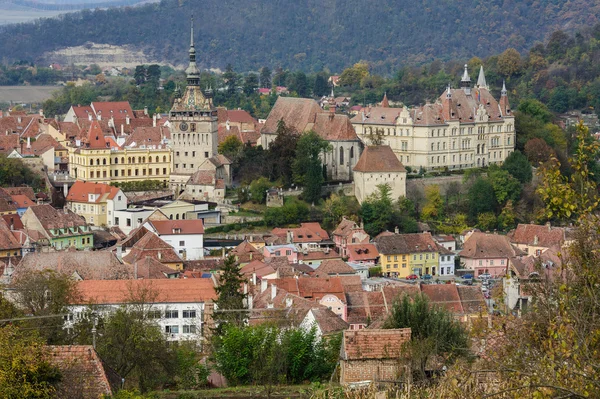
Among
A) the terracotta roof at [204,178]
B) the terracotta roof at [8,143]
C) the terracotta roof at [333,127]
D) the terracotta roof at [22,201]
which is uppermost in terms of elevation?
the terracotta roof at [333,127]

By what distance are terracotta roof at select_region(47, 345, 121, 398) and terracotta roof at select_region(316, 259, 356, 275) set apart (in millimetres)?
31532

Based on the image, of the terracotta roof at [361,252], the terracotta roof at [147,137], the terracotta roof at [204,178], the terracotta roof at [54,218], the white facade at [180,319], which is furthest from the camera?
the terracotta roof at [147,137]

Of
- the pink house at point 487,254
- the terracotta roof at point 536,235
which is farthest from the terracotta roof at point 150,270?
the terracotta roof at point 536,235

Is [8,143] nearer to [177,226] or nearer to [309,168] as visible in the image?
[309,168]

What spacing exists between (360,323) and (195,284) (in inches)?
231

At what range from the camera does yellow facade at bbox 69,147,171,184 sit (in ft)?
219

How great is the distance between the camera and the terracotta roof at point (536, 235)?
200 feet

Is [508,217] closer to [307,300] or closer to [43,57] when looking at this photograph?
[307,300]

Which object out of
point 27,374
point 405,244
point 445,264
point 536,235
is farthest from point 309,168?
point 27,374

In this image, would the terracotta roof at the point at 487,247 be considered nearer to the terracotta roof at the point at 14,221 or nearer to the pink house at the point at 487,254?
the pink house at the point at 487,254

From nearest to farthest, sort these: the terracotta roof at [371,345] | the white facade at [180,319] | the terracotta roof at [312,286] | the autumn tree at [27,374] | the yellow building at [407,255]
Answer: the autumn tree at [27,374]
the terracotta roof at [371,345]
the white facade at [180,319]
the terracotta roof at [312,286]
the yellow building at [407,255]

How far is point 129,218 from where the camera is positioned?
2391 inches

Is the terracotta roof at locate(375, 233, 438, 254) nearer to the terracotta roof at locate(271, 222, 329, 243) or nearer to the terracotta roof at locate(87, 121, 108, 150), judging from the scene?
the terracotta roof at locate(271, 222, 329, 243)

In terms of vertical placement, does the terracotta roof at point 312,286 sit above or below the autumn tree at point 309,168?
below
